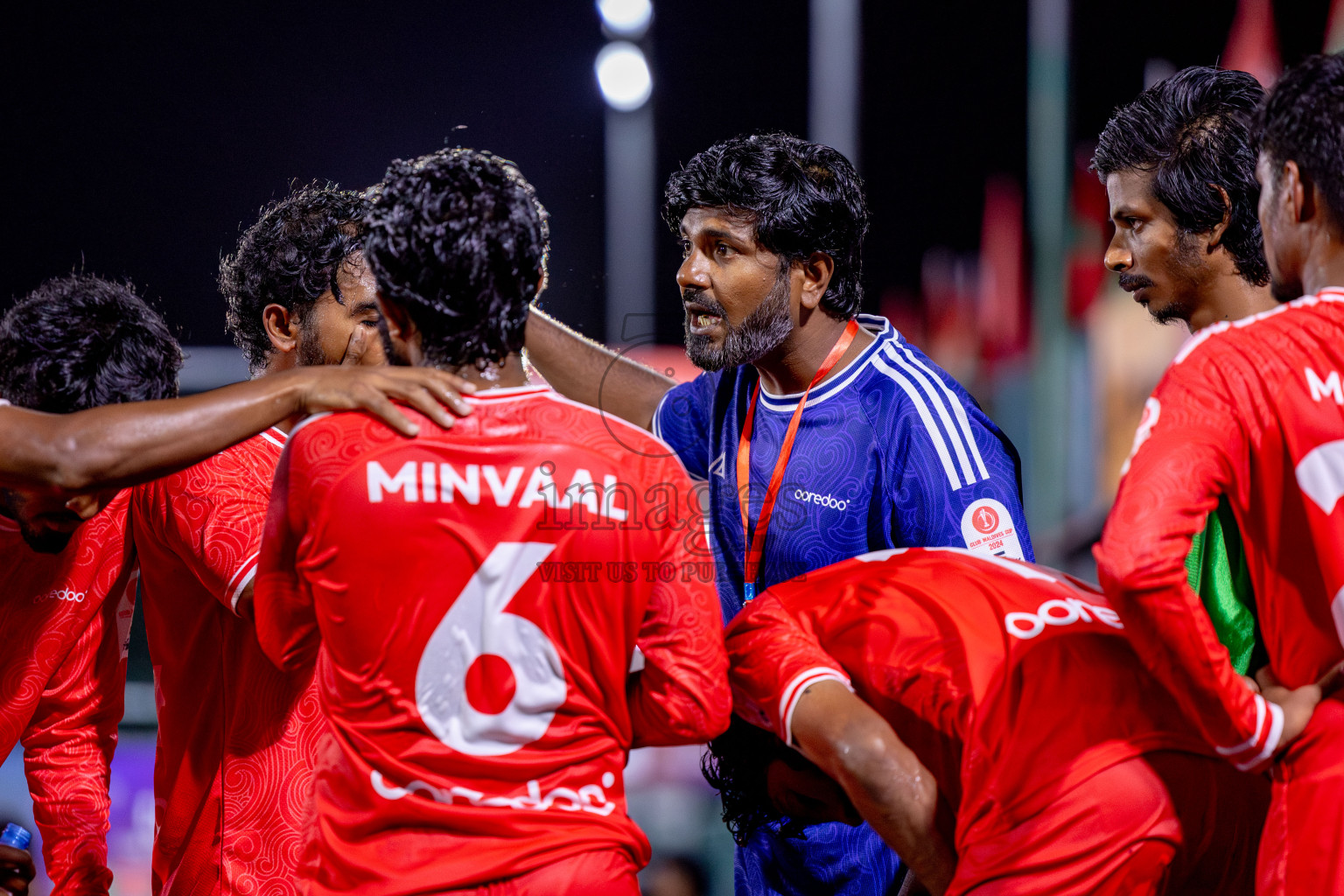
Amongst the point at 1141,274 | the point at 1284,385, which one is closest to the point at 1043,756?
the point at 1284,385

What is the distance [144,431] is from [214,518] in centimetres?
33

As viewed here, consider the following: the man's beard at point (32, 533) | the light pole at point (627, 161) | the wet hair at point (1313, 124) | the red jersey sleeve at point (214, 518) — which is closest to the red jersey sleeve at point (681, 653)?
the red jersey sleeve at point (214, 518)

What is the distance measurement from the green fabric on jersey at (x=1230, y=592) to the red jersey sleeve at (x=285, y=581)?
4.63 ft

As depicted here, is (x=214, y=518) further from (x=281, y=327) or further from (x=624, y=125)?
(x=624, y=125)

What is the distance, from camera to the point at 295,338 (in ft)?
8.73

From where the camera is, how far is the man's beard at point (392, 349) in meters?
1.63

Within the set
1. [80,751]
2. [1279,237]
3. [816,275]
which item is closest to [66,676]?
[80,751]

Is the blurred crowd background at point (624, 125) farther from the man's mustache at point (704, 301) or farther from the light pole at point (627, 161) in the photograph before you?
the man's mustache at point (704, 301)

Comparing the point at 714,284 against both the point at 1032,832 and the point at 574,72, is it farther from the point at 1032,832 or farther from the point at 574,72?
the point at 574,72

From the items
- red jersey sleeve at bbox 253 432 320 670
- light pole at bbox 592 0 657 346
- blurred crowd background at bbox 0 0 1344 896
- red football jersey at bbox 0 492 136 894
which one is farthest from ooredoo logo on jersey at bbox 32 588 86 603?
light pole at bbox 592 0 657 346

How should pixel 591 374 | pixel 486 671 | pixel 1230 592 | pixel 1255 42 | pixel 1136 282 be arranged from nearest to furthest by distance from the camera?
1. pixel 486 671
2. pixel 1230 592
3. pixel 1136 282
4. pixel 591 374
5. pixel 1255 42

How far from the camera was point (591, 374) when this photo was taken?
2955 mm

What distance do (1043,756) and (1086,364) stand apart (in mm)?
5116

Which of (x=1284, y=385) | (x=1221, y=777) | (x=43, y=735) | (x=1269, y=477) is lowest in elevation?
(x=43, y=735)
